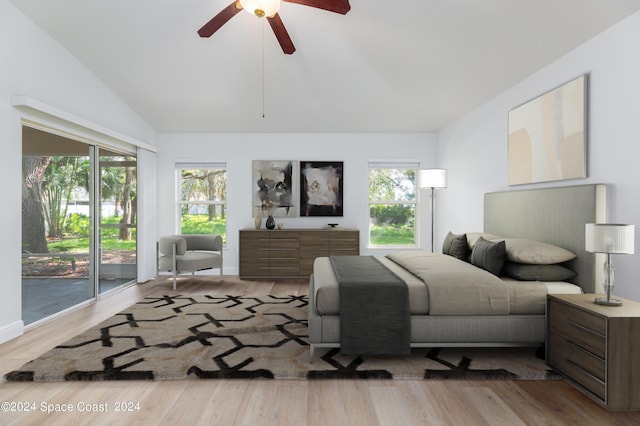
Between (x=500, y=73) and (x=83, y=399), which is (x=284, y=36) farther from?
(x=83, y=399)

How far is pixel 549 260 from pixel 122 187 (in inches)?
198

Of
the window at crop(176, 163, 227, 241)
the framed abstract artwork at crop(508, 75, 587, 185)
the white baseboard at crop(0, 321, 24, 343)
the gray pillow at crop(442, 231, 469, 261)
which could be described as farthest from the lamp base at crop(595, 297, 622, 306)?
the window at crop(176, 163, 227, 241)

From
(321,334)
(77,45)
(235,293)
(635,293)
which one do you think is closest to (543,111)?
(635,293)

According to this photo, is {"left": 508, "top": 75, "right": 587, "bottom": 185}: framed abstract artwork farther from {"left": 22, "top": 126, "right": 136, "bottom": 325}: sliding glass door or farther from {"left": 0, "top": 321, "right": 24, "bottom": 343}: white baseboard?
{"left": 0, "top": 321, "right": 24, "bottom": 343}: white baseboard

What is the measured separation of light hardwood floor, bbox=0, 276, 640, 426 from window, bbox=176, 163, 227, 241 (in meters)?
3.83

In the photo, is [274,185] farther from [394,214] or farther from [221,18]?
[221,18]

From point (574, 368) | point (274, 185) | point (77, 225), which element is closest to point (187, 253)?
point (77, 225)

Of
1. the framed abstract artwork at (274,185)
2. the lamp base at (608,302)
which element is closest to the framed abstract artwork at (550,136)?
the lamp base at (608,302)

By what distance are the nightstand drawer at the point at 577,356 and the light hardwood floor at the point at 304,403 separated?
0.17 m

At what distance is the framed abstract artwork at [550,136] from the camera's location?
3.04 metres

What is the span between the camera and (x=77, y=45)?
3867mm

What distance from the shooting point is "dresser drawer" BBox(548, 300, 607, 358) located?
2.09 meters

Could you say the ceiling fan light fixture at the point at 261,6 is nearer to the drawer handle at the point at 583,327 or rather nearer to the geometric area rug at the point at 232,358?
the geometric area rug at the point at 232,358

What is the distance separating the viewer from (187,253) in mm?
5562
